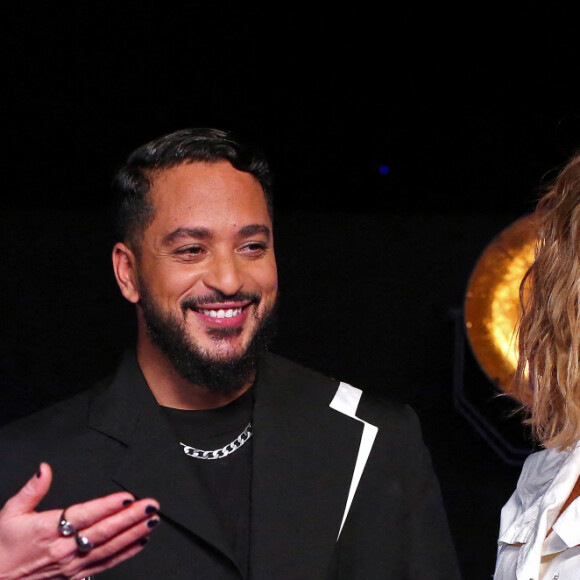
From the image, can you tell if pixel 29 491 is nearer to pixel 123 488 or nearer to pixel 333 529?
pixel 123 488

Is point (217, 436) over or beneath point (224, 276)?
beneath

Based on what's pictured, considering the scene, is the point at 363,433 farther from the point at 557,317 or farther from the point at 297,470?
the point at 557,317

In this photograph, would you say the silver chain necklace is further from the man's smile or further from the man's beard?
the man's smile

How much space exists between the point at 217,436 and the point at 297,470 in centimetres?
16

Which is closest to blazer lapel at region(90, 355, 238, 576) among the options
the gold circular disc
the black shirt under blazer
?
the black shirt under blazer

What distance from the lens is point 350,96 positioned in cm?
237

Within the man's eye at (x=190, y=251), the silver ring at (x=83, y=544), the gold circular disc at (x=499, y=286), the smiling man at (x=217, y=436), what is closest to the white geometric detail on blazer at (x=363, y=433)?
the smiling man at (x=217, y=436)

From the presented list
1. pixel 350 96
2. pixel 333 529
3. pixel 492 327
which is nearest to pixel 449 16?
pixel 350 96

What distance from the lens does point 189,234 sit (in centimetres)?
153

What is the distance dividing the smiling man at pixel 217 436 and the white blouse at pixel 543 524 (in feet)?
0.75

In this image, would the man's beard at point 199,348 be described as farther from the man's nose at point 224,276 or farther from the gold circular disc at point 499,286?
the gold circular disc at point 499,286

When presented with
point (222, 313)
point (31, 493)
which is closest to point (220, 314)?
point (222, 313)

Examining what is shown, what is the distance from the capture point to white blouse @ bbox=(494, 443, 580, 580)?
1.25m

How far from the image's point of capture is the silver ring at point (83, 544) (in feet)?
3.72
